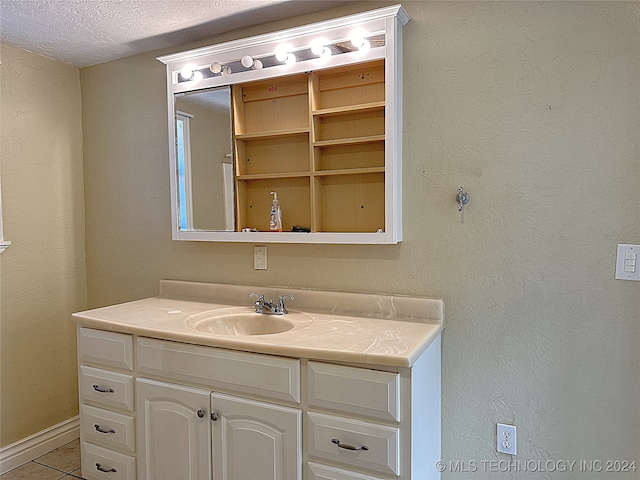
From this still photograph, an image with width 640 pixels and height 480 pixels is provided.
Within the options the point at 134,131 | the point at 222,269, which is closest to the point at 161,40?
the point at 134,131

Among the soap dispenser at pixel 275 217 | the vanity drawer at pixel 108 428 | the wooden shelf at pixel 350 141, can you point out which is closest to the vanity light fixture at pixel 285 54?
the wooden shelf at pixel 350 141

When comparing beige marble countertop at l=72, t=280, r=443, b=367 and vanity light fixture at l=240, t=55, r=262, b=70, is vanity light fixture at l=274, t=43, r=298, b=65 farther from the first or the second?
beige marble countertop at l=72, t=280, r=443, b=367

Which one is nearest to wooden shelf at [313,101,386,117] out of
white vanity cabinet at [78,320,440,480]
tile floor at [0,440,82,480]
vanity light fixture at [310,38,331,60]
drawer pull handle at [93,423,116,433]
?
vanity light fixture at [310,38,331,60]

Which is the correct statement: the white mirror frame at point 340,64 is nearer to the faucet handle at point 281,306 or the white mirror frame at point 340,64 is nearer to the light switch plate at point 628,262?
the faucet handle at point 281,306

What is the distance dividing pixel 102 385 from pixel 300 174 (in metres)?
1.25

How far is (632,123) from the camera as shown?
1.54 metres

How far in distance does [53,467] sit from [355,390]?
193cm

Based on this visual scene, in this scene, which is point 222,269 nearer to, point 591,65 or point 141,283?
point 141,283

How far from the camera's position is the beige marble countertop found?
150cm

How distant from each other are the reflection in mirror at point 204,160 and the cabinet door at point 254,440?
90 cm

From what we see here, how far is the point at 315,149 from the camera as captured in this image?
2033 mm

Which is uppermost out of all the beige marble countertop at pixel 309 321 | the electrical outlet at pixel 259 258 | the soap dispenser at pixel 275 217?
the soap dispenser at pixel 275 217

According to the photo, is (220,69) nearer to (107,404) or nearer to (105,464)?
(107,404)

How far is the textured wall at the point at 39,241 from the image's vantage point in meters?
2.42
